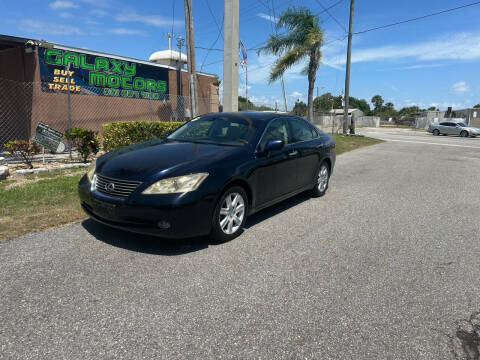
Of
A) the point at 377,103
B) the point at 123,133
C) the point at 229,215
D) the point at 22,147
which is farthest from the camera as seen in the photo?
the point at 377,103

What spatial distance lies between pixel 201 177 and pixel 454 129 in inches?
1347

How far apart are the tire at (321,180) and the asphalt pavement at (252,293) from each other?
1318mm

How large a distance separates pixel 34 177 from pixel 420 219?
7226 millimetres

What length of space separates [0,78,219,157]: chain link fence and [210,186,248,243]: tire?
25.3 feet

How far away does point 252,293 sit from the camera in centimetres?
293

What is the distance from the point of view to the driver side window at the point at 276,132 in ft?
15.1

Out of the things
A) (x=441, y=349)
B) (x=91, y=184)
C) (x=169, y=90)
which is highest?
(x=169, y=90)

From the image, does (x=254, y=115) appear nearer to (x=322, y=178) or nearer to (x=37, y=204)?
(x=322, y=178)

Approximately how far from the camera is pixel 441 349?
230 cm

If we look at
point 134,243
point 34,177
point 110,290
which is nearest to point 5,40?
point 34,177

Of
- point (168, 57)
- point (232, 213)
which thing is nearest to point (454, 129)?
point (168, 57)

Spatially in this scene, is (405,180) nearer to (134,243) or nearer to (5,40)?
(134,243)

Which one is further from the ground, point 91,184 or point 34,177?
point 91,184

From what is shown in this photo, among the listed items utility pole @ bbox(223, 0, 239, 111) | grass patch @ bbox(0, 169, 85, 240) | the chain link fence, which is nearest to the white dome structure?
the chain link fence
